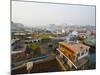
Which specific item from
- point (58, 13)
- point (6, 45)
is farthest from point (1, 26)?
point (58, 13)

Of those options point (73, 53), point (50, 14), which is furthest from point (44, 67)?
point (50, 14)

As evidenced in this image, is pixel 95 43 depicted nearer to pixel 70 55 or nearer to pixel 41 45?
pixel 70 55

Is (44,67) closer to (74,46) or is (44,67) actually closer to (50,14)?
(74,46)

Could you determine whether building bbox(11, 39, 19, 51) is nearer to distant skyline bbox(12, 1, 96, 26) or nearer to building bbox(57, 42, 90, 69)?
distant skyline bbox(12, 1, 96, 26)

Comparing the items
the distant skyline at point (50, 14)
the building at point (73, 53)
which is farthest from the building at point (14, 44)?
the building at point (73, 53)

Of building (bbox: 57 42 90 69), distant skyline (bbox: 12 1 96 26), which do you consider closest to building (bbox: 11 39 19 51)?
distant skyline (bbox: 12 1 96 26)
